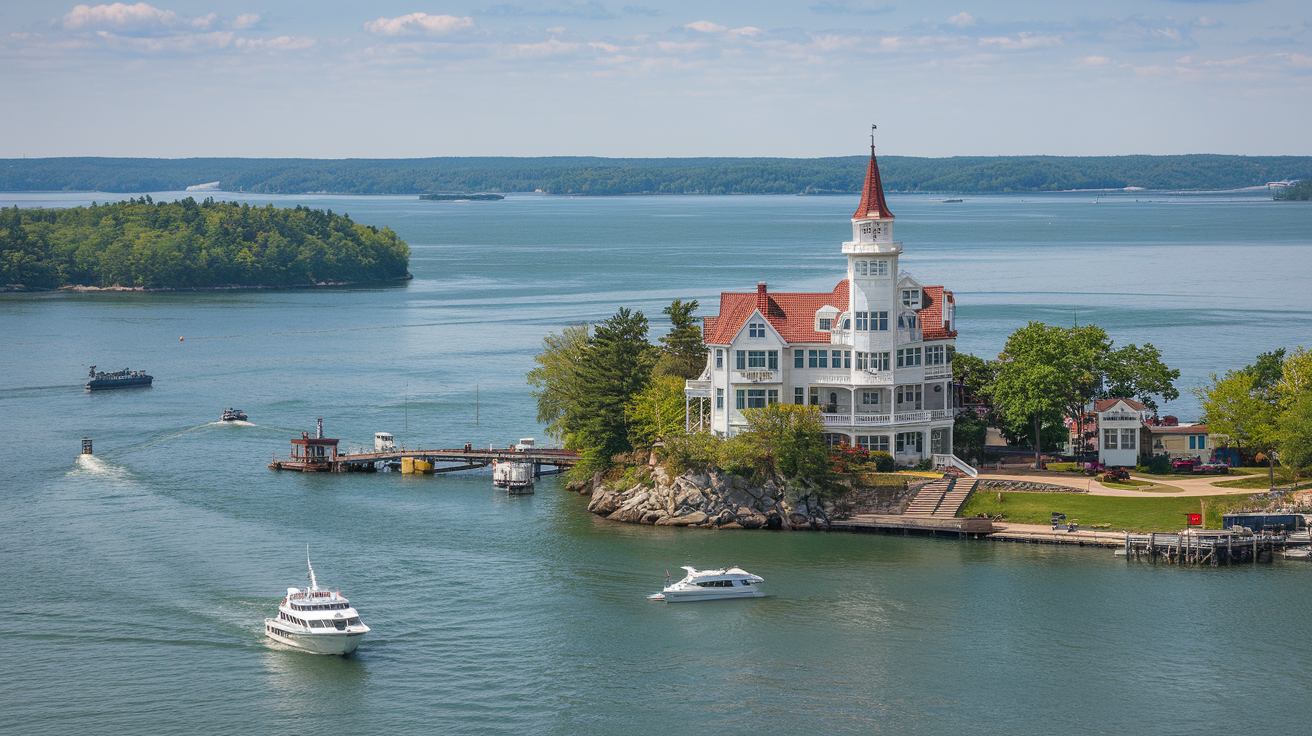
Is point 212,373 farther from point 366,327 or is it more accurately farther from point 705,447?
point 705,447

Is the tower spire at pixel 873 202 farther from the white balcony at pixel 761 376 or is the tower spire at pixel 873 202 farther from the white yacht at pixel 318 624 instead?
the white yacht at pixel 318 624

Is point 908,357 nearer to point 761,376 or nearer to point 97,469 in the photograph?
point 761,376

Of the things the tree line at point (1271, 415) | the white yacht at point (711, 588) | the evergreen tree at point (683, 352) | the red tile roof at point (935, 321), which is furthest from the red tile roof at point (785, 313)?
the tree line at point (1271, 415)

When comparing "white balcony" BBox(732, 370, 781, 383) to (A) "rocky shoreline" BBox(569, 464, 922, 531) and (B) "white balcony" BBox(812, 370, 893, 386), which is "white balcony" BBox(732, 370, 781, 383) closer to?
(B) "white balcony" BBox(812, 370, 893, 386)

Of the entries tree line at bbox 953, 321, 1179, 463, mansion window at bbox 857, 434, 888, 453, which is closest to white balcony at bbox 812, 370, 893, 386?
mansion window at bbox 857, 434, 888, 453

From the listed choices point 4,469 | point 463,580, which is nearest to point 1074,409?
point 463,580
